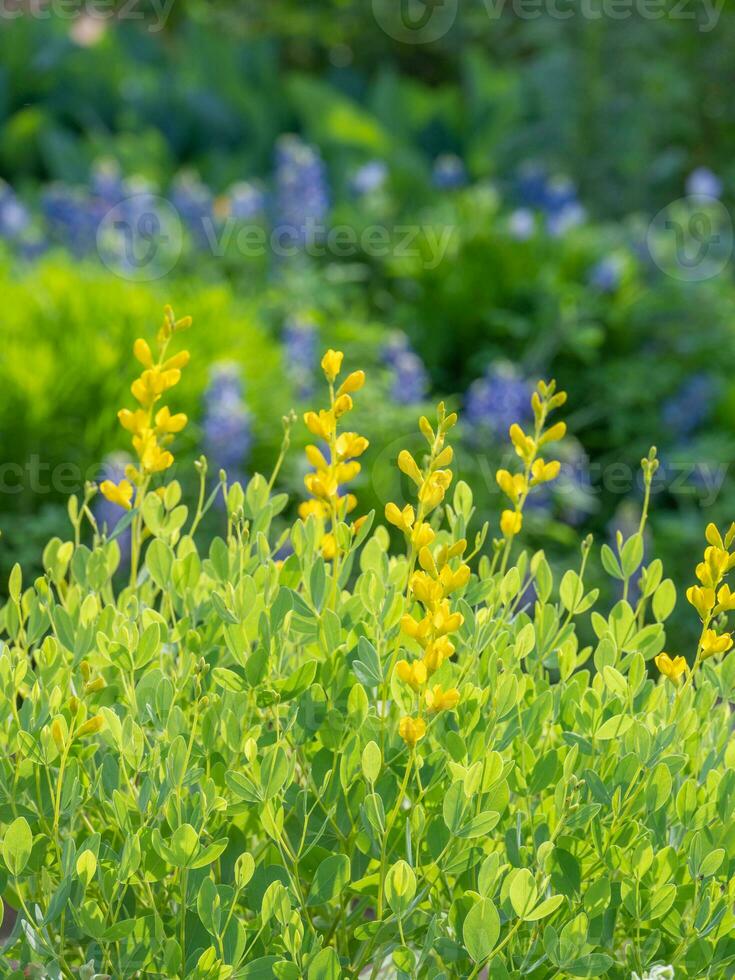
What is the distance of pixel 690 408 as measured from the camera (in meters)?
4.45

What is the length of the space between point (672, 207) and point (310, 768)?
489cm

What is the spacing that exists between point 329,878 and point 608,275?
3.81 meters

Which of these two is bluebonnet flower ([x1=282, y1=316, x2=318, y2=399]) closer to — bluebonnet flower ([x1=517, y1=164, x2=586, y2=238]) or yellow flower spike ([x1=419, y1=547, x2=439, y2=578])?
bluebonnet flower ([x1=517, y1=164, x2=586, y2=238])

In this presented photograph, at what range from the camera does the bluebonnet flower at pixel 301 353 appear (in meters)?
3.93

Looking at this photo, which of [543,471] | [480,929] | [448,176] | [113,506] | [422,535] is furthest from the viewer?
[448,176]

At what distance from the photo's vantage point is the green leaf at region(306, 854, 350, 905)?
1.16m

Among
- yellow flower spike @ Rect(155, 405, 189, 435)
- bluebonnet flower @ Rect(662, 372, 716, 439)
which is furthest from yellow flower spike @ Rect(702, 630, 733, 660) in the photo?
bluebonnet flower @ Rect(662, 372, 716, 439)

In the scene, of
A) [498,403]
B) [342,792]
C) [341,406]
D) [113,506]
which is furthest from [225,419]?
[342,792]

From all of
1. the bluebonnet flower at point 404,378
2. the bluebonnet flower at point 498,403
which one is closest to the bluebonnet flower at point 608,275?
the bluebonnet flower at point 498,403

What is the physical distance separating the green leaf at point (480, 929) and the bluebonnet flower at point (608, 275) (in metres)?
3.87

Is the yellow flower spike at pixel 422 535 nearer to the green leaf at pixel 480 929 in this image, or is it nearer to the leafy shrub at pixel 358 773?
the leafy shrub at pixel 358 773

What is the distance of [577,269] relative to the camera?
4.90 metres

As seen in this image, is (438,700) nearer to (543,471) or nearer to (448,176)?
(543,471)

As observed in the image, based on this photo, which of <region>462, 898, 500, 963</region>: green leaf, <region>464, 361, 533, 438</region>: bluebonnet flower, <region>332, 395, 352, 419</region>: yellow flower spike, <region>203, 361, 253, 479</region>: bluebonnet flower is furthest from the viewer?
<region>464, 361, 533, 438</region>: bluebonnet flower
